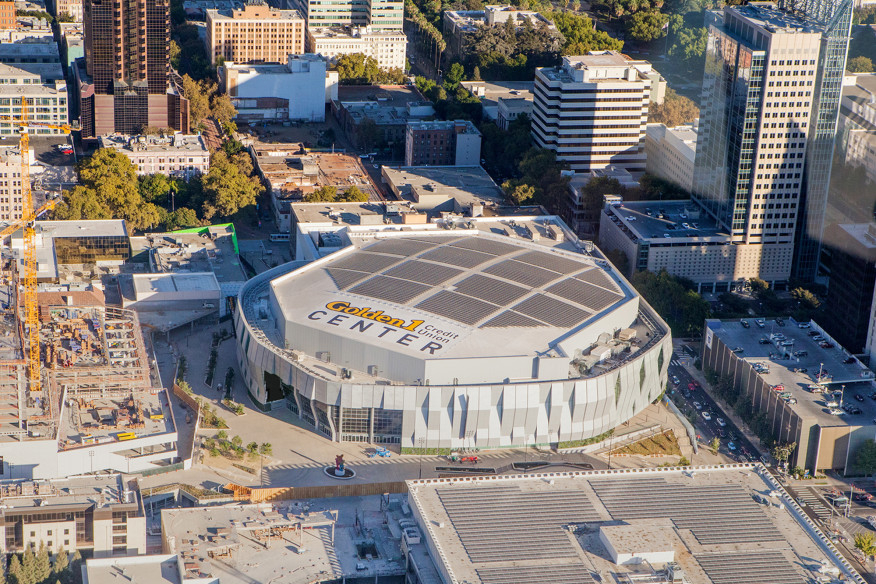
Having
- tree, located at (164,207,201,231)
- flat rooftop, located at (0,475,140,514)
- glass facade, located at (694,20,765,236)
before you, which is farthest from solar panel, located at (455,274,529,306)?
tree, located at (164,207,201,231)

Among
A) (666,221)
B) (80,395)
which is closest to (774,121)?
(666,221)

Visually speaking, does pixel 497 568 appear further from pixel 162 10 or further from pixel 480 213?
pixel 162 10

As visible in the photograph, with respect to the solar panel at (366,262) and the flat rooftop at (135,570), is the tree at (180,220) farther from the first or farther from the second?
the flat rooftop at (135,570)

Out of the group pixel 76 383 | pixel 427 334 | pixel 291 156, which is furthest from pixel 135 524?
pixel 291 156

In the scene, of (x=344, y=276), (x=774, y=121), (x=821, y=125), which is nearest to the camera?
(x=344, y=276)

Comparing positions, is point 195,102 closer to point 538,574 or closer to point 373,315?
point 373,315

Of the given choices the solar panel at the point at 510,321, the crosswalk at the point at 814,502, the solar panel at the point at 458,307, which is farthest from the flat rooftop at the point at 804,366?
the solar panel at the point at 458,307

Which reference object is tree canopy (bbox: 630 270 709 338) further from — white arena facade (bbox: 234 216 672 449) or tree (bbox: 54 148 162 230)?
tree (bbox: 54 148 162 230)
